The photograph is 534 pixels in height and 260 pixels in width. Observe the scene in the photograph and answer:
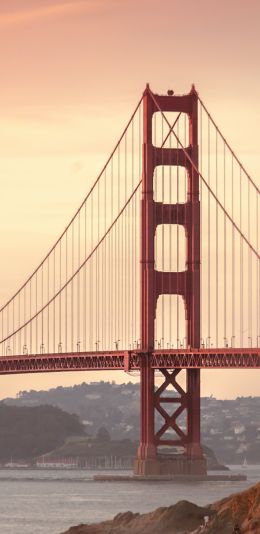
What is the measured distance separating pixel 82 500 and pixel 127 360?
12.9m

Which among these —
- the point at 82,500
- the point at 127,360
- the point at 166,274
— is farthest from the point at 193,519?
the point at 166,274

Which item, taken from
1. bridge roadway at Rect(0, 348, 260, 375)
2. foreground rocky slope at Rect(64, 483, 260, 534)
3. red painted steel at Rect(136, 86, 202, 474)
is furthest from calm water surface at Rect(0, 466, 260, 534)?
foreground rocky slope at Rect(64, 483, 260, 534)

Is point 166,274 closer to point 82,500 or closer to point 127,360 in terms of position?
point 127,360

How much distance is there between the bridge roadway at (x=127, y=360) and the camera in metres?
96.8

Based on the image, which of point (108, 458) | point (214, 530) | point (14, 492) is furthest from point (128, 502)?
point (108, 458)

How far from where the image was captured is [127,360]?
10225 centimetres

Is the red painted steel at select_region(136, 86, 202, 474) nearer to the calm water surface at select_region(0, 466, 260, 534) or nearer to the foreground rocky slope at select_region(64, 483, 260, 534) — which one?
the calm water surface at select_region(0, 466, 260, 534)

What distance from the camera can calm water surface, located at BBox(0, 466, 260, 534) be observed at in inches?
2889

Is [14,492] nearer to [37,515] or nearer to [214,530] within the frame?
[37,515]

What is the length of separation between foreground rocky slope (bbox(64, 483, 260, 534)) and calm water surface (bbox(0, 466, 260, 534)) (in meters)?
10.4

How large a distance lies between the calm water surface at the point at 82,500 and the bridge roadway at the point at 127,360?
4.94 meters

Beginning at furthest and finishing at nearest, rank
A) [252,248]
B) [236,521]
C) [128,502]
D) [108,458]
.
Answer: [108,458]
[252,248]
[128,502]
[236,521]

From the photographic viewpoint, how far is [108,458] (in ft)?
607

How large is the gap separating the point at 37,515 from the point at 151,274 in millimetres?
25525
